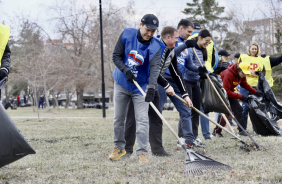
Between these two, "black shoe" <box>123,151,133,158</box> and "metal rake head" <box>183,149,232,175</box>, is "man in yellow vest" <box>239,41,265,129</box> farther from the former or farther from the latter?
"metal rake head" <box>183,149,232,175</box>

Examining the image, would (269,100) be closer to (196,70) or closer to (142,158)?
(196,70)

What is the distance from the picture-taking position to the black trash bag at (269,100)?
7.94 m

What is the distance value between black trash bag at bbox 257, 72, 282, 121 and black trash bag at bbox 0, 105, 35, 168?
19.6ft

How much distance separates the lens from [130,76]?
4273 mm

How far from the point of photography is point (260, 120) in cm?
752

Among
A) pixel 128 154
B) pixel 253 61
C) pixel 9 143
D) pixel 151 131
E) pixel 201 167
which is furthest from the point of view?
pixel 253 61

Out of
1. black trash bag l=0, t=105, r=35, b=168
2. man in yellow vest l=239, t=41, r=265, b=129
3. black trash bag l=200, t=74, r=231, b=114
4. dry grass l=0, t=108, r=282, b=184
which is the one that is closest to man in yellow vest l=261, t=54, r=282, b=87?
man in yellow vest l=239, t=41, r=265, b=129

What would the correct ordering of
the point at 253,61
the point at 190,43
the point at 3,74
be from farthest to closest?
the point at 253,61, the point at 190,43, the point at 3,74

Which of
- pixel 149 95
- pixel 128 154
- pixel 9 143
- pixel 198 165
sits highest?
pixel 149 95

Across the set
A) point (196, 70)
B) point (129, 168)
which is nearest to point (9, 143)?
point (129, 168)

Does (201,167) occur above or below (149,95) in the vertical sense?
below

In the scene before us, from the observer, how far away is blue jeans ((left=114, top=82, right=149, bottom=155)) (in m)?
4.45

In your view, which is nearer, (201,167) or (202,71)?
(201,167)

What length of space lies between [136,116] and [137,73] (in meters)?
0.52
